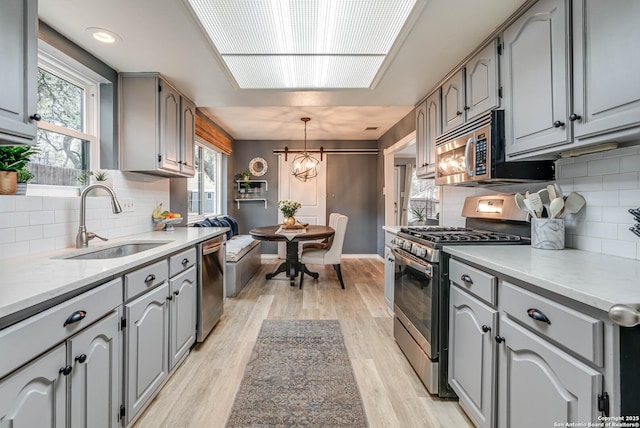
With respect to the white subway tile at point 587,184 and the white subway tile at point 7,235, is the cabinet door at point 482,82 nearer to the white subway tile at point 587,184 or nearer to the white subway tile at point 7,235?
the white subway tile at point 587,184

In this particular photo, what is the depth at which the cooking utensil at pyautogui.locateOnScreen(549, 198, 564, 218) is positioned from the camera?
162 cm

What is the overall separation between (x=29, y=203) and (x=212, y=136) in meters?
3.10

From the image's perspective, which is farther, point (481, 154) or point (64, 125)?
point (64, 125)

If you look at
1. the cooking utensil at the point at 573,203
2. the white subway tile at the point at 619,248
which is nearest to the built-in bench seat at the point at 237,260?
the cooking utensil at the point at 573,203

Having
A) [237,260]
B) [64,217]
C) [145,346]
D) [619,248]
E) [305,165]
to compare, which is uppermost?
[305,165]

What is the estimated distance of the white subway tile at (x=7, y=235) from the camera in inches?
59.3

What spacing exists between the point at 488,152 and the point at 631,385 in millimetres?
1347

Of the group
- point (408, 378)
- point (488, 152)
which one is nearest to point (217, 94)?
point (488, 152)

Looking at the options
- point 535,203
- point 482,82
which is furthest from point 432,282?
point 482,82

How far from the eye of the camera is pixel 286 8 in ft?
5.50

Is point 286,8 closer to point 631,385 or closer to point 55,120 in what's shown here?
point 55,120

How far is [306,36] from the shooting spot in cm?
195

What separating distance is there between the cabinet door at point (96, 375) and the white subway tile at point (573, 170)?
2.41m

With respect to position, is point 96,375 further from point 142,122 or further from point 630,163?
point 630,163
